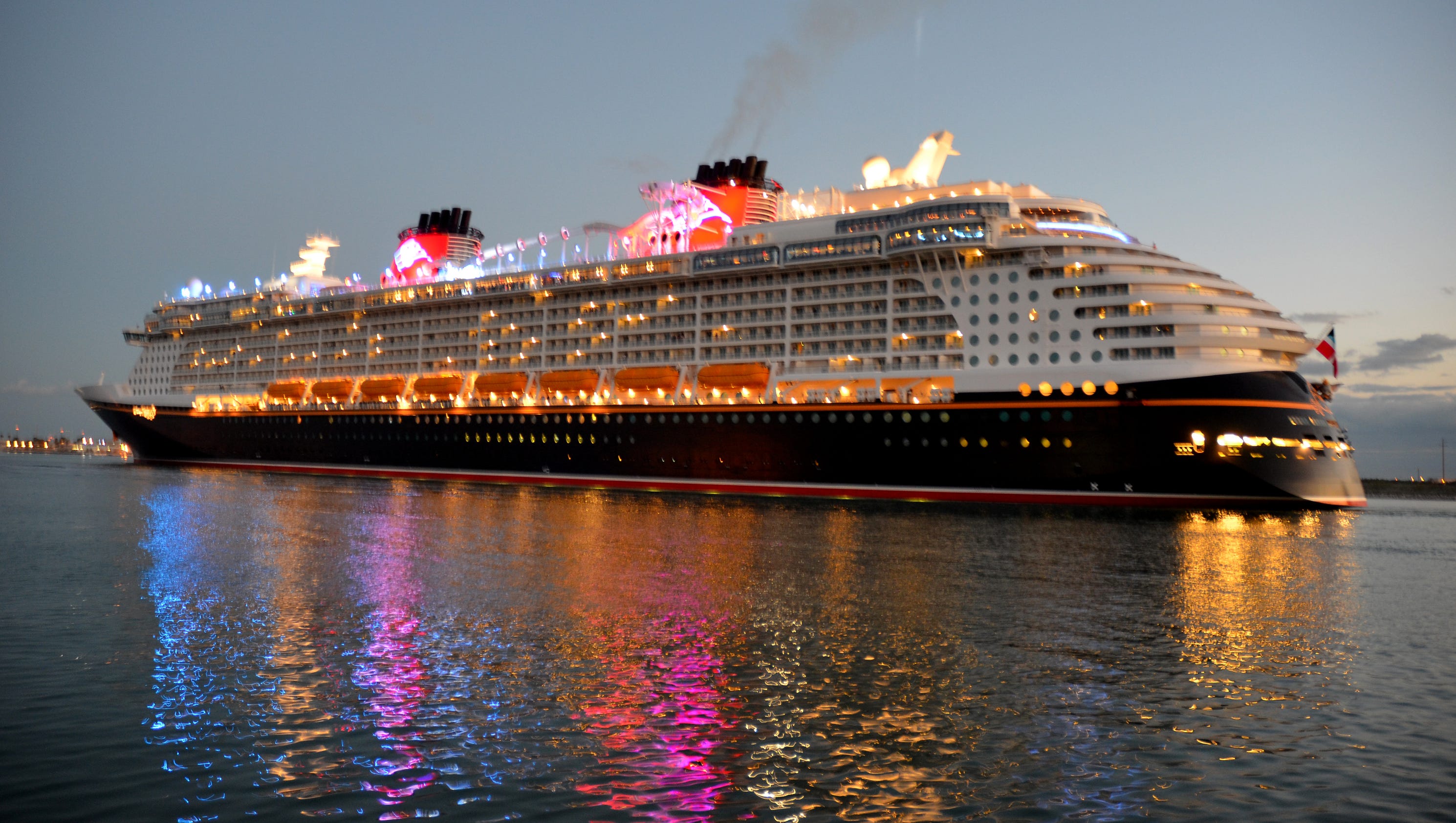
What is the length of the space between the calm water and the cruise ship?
608 inches

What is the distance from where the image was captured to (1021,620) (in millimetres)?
15570

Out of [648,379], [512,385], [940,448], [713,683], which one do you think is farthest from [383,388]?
[713,683]

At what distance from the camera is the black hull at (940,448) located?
3812cm

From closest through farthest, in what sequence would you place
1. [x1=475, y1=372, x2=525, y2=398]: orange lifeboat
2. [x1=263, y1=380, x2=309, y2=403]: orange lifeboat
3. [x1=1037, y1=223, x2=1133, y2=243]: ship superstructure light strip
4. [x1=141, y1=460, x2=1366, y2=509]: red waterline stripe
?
1. [x1=141, y1=460, x2=1366, y2=509]: red waterline stripe
2. [x1=1037, y1=223, x2=1133, y2=243]: ship superstructure light strip
3. [x1=475, y1=372, x2=525, y2=398]: orange lifeboat
4. [x1=263, y1=380, x2=309, y2=403]: orange lifeboat

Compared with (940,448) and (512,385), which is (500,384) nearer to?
(512,385)

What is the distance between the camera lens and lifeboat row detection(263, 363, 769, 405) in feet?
174

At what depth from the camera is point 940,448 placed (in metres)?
43.2

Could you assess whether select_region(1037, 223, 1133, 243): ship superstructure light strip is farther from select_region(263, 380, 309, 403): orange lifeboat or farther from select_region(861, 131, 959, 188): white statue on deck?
select_region(263, 380, 309, 403): orange lifeboat

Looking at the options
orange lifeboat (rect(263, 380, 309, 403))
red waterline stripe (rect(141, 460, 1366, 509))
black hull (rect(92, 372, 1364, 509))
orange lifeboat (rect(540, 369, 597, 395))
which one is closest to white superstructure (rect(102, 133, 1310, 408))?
orange lifeboat (rect(540, 369, 597, 395))

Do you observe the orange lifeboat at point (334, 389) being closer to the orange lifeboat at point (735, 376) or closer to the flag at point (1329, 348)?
the orange lifeboat at point (735, 376)

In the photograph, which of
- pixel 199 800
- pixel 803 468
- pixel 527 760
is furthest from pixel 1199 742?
pixel 803 468

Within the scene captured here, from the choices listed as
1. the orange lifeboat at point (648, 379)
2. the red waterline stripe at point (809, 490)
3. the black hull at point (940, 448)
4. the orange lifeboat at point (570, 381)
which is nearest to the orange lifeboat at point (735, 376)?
the orange lifeboat at point (648, 379)

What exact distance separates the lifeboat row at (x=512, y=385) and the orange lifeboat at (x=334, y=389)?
0.13ft

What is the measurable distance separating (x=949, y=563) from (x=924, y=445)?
2149cm
